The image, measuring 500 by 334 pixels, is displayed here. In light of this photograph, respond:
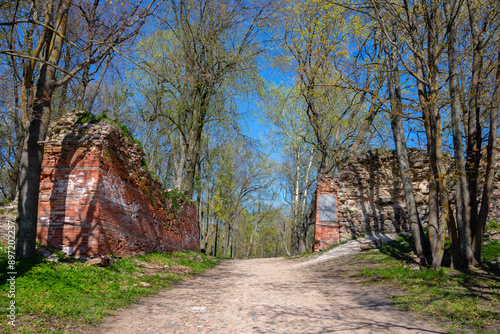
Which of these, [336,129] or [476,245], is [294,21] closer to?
[336,129]

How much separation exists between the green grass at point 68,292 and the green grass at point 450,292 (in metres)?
4.93

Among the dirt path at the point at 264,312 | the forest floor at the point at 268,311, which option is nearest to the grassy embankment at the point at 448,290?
the forest floor at the point at 268,311

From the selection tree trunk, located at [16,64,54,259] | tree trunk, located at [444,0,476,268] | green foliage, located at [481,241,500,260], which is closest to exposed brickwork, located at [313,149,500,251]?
green foliage, located at [481,241,500,260]

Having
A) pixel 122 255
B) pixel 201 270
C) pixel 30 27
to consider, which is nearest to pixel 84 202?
pixel 122 255

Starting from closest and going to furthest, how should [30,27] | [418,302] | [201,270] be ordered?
[418,302]
[30,27]
[201,270]

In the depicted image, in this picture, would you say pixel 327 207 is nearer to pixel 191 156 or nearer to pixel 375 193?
pixel 375 193

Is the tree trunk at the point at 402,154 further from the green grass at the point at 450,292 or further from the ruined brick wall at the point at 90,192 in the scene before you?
the ruined brick wall at the point at 90,192

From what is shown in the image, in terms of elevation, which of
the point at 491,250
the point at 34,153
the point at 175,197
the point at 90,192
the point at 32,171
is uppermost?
the point at 34,153

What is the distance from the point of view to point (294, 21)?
14.8 m

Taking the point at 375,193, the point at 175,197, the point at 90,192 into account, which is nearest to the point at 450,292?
the point at 90,192

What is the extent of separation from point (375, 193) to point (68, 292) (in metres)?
12.4

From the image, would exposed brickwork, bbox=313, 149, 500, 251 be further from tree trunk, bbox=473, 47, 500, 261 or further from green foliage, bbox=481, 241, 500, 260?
tree trunk, bbox=473, 47, 500, 261

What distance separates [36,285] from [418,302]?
20.6 feet

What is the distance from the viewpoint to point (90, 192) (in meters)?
6.97
